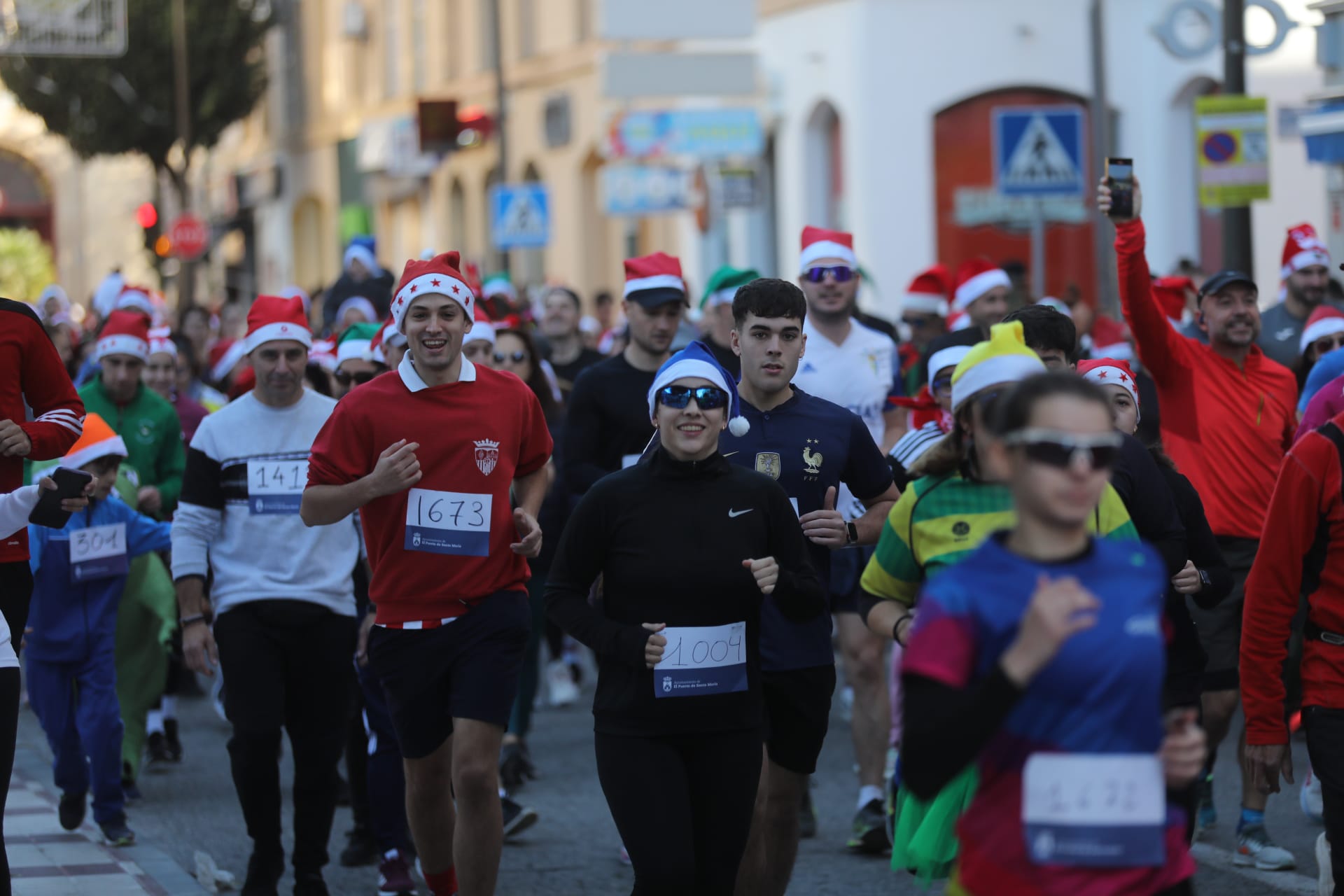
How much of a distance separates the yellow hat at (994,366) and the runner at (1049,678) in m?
1.09

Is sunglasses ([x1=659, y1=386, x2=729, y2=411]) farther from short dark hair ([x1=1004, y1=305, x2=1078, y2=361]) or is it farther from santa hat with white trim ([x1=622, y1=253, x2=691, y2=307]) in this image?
santa hat with white trim ([x1=622, y1=253, x2=691, y2=307])

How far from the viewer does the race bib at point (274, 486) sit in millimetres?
7852

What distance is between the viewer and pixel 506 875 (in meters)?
8.29

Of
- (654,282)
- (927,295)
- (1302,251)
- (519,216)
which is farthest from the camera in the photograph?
(519,216)

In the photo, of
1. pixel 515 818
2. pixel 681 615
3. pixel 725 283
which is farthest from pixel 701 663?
pixel 725 283

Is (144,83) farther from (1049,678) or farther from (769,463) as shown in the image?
(1049,678)

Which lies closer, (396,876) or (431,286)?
(431,286)

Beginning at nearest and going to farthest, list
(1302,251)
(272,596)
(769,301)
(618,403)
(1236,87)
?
(769,301) < (272,596) < (618,403) < (1302,251) < (1236,87)

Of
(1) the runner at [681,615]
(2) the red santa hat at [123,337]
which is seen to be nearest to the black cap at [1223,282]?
(1) the runner at [681,615]

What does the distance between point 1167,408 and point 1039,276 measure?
25.8 ft

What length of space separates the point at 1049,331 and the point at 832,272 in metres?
2.84

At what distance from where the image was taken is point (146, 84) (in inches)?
2016

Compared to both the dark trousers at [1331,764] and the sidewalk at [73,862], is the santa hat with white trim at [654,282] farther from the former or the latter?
the dark trousers at [1331,764]

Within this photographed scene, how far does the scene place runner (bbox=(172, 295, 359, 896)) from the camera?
770cm
